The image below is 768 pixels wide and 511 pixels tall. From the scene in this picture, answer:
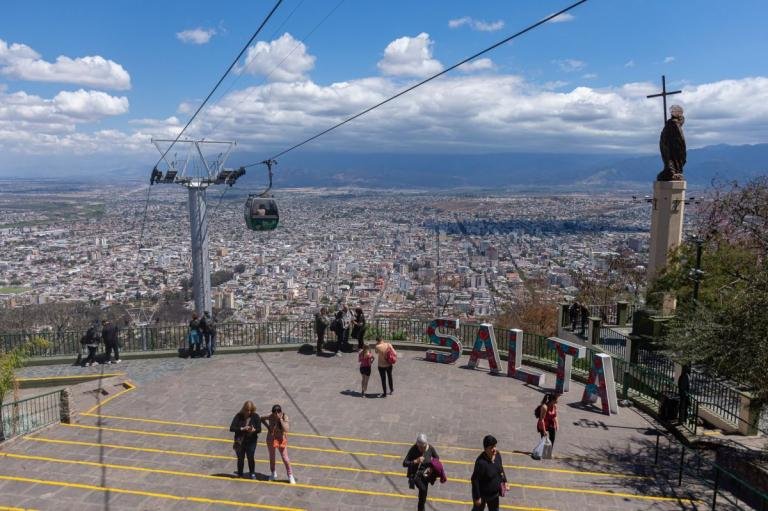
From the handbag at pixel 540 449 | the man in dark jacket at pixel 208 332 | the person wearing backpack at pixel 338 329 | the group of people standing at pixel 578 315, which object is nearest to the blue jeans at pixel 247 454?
the handbag at pixel 540 449

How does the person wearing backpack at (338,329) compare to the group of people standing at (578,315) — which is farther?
the group of people standing at (578,315)

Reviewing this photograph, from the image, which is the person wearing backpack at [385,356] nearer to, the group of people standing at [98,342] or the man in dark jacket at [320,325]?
the man in dark jacket at [320,325]

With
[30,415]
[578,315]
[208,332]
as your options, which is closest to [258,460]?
[30,415]

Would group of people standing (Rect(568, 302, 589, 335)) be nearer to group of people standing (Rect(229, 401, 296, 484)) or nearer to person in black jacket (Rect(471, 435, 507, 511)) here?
person in black jacket (Rect(471, 435, 507, 511))

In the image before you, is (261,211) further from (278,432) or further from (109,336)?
(278,432)

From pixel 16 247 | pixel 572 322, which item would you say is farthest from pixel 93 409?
pixel 16 247

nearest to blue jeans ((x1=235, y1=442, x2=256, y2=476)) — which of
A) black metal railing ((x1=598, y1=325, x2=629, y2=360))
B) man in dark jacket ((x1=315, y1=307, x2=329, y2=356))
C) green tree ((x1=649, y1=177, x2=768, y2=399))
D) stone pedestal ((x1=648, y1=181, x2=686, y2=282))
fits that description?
man in dark jacket ((x1=315, y1=307, x2=329, y2=356))
